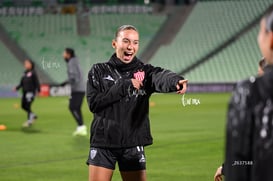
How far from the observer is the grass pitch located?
1108cm

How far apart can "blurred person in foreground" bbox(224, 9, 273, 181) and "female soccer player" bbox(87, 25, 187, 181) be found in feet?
9.59

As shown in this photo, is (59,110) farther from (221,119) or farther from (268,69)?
→ (268,69)

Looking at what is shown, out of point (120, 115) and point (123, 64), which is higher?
point (123, 64)

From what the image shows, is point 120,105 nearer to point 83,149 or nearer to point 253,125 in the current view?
point 253,125

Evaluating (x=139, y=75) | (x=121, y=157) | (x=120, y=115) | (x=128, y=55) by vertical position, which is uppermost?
(x=128, y=55)

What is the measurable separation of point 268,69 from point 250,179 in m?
0.46

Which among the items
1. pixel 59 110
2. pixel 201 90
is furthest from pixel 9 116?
pixel 201 90

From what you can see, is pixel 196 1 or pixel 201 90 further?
pixel 196 1

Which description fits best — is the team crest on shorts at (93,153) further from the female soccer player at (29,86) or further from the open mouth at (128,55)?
the female soccer player at (29,86)

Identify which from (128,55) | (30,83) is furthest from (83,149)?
(128,55)

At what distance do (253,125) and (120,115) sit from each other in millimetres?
3135

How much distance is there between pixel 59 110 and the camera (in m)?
26.8

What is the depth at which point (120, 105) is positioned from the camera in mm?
5957

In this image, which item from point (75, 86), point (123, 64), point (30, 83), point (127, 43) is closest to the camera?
point (127, 43)
